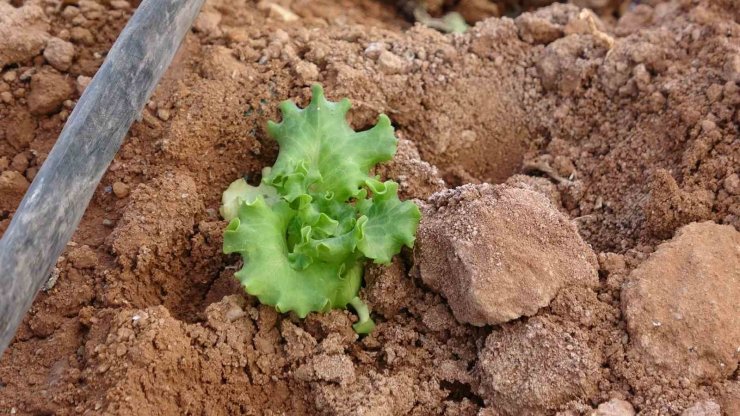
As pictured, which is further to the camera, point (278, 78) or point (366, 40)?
point (366, 40)

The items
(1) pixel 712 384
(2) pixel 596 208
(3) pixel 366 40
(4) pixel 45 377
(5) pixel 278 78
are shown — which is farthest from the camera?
(3) pixel 366 40

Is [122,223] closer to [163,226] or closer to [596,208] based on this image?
[163,226]

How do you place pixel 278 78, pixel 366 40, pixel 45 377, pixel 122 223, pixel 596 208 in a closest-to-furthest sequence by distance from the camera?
pixel 45 377, pixel 122 223, pixel 596 208, pixel 278 78, pixel 366 40

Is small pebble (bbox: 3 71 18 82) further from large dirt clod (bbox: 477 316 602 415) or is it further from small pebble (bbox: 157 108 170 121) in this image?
large dirt clod (bbox: 477 316 602 415)

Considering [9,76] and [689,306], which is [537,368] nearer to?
[689,306]

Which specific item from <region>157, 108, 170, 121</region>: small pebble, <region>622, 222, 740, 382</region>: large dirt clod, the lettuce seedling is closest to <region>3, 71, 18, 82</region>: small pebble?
<region>157, 108, 170, 121</region>: small pebble

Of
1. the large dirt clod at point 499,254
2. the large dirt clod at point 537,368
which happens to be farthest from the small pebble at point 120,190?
the large dirt clod at point 537,368

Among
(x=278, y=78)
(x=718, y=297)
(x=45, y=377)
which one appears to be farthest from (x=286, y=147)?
(x=718, y=297)
